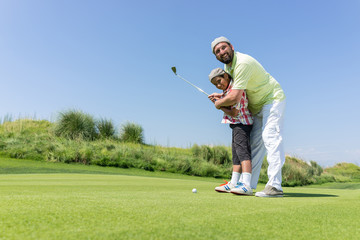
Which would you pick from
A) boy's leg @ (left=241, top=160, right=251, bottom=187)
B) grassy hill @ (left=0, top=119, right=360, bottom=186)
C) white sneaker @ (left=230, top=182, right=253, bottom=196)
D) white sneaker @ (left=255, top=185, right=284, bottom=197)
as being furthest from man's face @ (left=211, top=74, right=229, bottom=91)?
grassy hill @ (left=0, top=119, right=360, bottom=186)

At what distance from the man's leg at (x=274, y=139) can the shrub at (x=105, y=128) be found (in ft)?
49.9

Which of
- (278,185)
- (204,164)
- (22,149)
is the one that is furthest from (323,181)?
(22,149)

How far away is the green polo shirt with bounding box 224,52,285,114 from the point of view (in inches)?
145

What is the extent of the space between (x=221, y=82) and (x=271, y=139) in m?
1.01

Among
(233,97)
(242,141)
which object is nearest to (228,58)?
(233,97)

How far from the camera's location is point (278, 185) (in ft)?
A: 11.8

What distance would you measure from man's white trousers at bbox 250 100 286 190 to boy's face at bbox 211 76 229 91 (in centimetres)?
61

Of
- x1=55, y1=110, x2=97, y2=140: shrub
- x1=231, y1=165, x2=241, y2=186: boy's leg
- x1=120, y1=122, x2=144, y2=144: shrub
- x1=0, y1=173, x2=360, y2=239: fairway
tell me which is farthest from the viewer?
x1=120, y1=122, x2=144, y2=144: shrub

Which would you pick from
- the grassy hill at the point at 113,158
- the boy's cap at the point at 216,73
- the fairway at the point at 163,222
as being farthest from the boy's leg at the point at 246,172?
the grassy hill at the point at 113,158

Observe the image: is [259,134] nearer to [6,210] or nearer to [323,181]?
[6,210]

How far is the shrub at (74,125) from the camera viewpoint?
17.0 m

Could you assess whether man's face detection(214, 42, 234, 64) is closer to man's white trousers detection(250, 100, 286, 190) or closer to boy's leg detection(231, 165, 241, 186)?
man's white trousers detection(250, 100, 286, 190)

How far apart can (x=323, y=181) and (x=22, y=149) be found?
14.5m

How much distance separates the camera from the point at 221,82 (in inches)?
156
